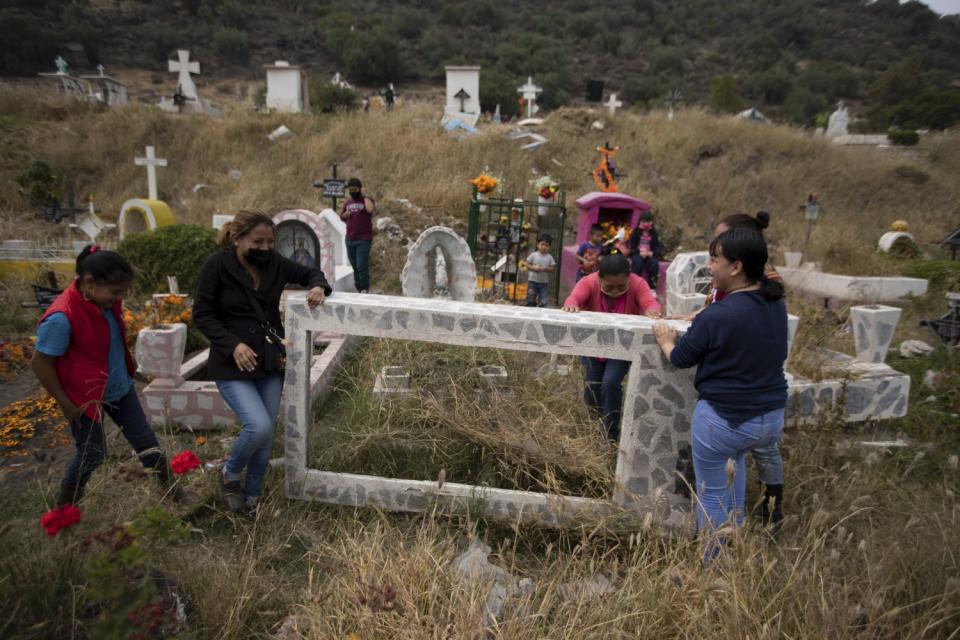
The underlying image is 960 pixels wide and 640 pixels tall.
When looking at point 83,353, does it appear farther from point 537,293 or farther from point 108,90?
point 108,90

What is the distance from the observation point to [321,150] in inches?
566

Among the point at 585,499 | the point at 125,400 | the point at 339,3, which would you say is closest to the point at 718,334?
the point at 585,499

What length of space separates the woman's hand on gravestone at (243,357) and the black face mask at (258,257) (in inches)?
16.7

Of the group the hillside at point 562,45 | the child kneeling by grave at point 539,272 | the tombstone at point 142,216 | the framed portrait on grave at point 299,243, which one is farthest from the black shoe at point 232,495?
the hillside at point 562,45

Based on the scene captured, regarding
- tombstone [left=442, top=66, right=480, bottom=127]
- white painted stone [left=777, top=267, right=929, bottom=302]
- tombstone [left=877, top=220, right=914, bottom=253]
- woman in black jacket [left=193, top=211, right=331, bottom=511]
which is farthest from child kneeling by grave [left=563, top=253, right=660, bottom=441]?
tombstone [left=442, top=66, right=480, bottom=127]

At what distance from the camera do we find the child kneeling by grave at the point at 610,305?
3332mm

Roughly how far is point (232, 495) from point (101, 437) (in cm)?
67

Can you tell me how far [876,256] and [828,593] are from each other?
404 inches

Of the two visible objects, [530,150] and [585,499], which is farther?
[530,150]

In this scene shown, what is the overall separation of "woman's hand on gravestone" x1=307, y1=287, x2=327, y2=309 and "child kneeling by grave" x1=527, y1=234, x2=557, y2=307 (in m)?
4.52

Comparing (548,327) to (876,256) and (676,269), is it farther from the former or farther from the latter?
(876,256)

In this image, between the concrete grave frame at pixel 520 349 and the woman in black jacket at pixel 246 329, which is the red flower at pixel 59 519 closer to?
the woman in black jacket at pixel 246 329

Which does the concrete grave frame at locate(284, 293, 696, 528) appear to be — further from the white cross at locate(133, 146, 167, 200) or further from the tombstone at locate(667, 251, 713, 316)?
the white cross at locate(133, 146, 167, 200)

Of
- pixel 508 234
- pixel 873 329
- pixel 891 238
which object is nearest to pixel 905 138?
pixel 891 238
